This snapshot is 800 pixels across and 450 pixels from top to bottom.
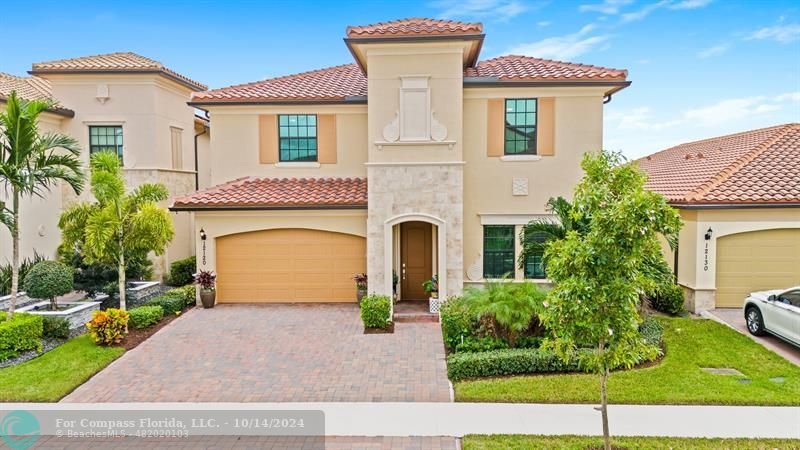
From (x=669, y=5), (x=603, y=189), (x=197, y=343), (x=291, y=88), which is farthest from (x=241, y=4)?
(x=603, y=189)

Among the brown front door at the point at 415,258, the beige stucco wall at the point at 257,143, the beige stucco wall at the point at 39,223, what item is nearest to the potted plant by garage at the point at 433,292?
the brown front door at the point at 415,258

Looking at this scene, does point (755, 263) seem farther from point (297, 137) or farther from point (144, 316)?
point (144, 316)

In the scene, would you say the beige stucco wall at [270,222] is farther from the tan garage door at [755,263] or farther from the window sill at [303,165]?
the tan garage door at [755,263]

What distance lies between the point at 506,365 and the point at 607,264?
4321 mm

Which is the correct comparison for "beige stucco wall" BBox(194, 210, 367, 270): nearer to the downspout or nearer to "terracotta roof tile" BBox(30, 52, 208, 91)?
"terracotta roof tile" BBox(30, 52, 208, 91)

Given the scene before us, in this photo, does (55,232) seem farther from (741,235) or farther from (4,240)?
(741,235)

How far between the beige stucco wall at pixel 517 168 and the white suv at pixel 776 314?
5693mm

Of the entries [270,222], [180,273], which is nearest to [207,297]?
[270,222]

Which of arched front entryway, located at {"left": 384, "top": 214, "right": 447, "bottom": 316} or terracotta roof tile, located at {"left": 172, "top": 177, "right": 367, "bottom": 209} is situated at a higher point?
terracotta roof tile, located at {"left": 172, "top": 177, "right": 367, "bottom": 209}

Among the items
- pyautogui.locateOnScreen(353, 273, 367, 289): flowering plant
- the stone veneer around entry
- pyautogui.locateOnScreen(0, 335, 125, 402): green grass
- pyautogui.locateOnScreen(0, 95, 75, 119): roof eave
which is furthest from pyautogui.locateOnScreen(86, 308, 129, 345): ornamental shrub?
pyautogui.locateOnScreen(0, 95, 75, 119): roof eave

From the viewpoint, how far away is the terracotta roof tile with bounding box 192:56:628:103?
1584 cm

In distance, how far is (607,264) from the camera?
22.2 ft

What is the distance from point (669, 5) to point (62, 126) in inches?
851

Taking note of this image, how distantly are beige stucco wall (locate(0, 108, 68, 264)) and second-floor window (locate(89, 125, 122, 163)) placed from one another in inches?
46.4
